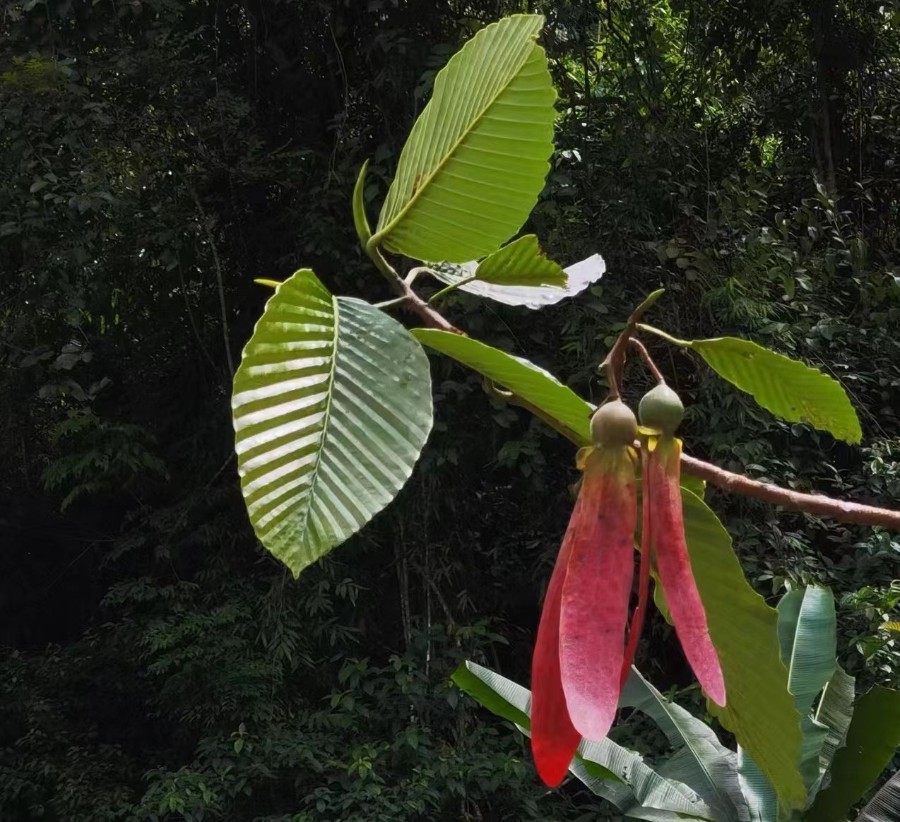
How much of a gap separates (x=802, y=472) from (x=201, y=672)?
1.64 meters

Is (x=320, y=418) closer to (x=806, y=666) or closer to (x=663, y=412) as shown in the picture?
(x=663, y=412)

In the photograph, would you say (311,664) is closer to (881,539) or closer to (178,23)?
(881,539)

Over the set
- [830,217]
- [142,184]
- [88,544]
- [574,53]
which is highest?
[574,53]

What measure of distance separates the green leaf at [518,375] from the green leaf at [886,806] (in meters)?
1.55

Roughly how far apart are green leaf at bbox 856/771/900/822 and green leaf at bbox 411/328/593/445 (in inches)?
61.0

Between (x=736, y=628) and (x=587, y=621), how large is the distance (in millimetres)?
103

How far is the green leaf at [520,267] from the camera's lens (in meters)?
0.42

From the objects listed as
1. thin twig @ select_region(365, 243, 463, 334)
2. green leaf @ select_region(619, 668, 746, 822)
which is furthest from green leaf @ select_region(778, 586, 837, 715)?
thin twig @ select_region(365, 243, 463, 334)

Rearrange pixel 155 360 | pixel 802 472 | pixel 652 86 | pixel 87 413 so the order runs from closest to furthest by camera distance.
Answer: pixel 802 472, pixel 87 413, pixel 652 86, pixel 155 360

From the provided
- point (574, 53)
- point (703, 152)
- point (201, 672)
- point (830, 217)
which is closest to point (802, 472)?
point (830, 217)

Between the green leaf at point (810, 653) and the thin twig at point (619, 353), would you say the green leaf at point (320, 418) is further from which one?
the green leaf at point (810, 653)

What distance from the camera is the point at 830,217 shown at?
2.81 meters

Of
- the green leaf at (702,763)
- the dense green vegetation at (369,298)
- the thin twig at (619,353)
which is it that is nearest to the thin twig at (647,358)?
the thin twig at (619,353)

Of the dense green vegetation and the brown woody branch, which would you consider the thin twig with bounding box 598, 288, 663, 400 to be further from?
the dense green vegetation
